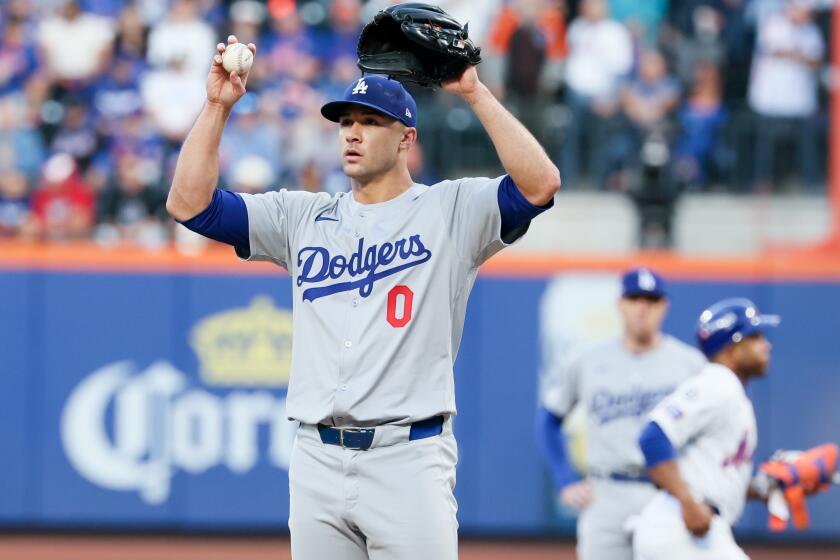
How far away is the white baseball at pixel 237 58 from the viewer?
13.2ft

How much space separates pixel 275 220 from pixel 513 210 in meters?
0.77

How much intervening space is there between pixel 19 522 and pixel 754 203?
19.2ft

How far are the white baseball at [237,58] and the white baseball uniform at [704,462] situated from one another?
6.33ft

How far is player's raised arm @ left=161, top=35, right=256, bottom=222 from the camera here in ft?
13.3

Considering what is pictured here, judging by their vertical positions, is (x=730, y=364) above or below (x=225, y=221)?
below

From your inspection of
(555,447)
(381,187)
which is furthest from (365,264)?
(555,447)

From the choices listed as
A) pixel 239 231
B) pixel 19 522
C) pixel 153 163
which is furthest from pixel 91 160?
pixel 239 231

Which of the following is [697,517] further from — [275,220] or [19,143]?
[19,143]

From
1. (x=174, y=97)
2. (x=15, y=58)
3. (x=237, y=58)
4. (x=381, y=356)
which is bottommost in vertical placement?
(x=381, y=356)

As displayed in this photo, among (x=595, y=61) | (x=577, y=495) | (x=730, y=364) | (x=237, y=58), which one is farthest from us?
(x=595, y=61)

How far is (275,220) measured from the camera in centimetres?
430

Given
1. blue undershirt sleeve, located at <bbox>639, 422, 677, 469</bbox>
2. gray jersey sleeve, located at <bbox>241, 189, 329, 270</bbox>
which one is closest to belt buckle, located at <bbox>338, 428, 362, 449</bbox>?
gray jersey sleeve, located at <bbox>241, 189, 329, 270</bbox>

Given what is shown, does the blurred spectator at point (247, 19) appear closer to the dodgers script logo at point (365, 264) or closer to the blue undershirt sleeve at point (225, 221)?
the blue undershirt sleeve at point (225, 221)

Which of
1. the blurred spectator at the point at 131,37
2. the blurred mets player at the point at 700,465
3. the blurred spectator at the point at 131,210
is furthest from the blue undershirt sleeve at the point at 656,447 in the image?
the blurred spectator at the point at 131,37
